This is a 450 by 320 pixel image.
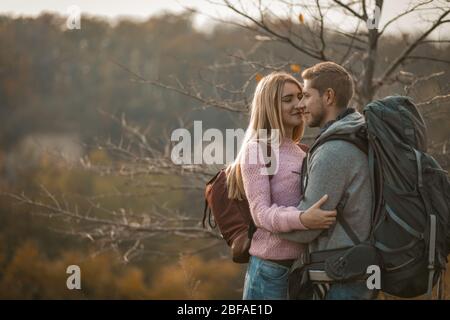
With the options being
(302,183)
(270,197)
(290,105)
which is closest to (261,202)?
(270,197)

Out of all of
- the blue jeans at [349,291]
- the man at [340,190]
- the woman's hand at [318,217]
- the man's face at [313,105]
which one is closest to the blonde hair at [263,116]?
the man's face at [313,105]

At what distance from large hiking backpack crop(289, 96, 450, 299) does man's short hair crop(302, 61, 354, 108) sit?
189mm

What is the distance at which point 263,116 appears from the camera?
293cm

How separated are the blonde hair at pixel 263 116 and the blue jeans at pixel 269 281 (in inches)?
12.7

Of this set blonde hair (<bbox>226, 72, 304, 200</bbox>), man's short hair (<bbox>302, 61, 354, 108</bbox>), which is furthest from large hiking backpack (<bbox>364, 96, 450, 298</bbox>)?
blonde hair (<bbox>226, 72, 304, 200</bbox>)

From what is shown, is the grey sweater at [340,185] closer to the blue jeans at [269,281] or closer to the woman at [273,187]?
the woman at [273,187]

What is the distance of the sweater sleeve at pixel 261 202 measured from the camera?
8.77 feet

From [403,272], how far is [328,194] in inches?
15.8

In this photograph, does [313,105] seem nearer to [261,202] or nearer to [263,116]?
[263,116]

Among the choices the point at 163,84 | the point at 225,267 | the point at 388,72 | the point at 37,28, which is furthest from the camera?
the point at 37,28

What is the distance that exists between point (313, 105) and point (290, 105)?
0.13 metres
